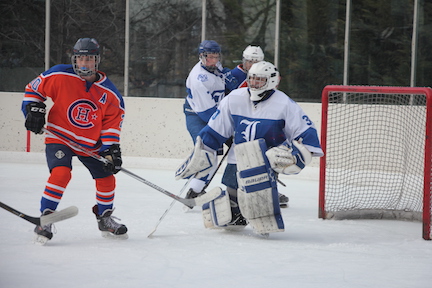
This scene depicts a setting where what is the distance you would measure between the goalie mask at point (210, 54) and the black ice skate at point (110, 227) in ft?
4.97

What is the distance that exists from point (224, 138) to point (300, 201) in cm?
164

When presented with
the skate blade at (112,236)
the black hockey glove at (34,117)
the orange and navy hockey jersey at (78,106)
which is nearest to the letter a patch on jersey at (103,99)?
the orange and navy hockey jersey at (78,106)

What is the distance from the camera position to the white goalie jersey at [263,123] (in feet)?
11.3

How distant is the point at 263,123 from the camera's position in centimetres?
349

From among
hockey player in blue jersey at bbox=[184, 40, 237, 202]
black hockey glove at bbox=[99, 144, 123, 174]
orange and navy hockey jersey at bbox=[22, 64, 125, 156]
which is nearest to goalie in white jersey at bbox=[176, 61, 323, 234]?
black hockey glove at bbox=[99, 144, 123, 174]

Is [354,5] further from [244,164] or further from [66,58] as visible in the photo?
[244,164]

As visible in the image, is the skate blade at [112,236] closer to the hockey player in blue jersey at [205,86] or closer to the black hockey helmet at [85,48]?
the black hockey helmet at [85,48]

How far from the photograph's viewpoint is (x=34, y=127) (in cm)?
321

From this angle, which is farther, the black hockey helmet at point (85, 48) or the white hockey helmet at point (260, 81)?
the white hockey helmet at point (260, 81)

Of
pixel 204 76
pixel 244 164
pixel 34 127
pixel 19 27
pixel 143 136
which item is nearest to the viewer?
pixel 34 127

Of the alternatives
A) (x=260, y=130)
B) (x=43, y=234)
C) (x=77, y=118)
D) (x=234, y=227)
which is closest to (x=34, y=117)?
(x=77, y=118)

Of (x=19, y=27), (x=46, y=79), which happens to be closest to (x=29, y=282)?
(x=46, y=79)

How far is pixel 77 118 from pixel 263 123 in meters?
0.97

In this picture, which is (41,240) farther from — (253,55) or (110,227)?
(253,55)
